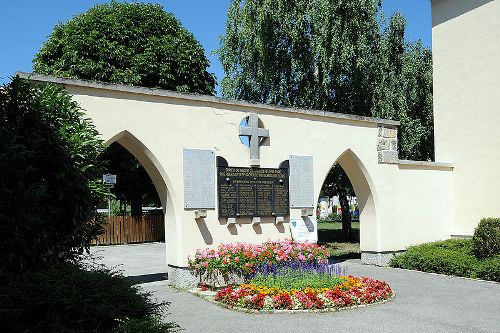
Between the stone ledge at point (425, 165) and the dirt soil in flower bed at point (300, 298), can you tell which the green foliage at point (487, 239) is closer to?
the stone ledge at point (425, 165)

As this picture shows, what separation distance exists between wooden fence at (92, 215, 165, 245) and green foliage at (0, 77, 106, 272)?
16.3 meters

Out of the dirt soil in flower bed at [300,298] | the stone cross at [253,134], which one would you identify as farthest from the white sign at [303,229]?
the dirt soil in flower bed at [300,298]

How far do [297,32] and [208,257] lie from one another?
Answer: 1000cm

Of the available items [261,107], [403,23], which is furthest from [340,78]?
[261,107]

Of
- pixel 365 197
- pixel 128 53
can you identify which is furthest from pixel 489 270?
pixel 128 53

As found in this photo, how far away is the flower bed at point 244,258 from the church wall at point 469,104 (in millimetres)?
5961

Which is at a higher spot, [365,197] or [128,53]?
[128,53]

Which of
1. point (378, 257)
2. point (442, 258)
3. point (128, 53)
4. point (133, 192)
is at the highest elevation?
point (128, 53)

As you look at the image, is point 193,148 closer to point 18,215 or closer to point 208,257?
point 208,257

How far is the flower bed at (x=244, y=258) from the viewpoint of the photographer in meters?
9.47

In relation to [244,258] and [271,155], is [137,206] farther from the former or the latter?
[244,258]

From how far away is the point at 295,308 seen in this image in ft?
25.3

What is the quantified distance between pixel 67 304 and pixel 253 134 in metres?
6.41

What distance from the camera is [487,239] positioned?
11.4 metres
